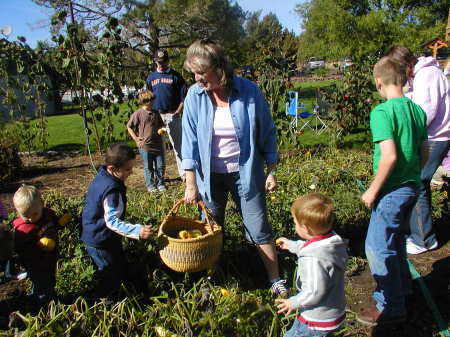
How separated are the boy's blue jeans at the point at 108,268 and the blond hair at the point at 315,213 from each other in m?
1.32

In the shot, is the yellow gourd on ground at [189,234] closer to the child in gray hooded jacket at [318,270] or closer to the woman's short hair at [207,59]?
the child in gray hooded jacket at [318,270]

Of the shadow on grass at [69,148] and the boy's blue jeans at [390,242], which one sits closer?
the boy's blue jeans at [390,242]

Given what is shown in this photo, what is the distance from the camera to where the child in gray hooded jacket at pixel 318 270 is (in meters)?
1.82

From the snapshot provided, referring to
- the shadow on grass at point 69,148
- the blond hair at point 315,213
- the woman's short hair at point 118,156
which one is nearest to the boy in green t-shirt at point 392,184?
the blond hair at point 315,213

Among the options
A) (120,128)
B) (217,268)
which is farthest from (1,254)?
(120,128)

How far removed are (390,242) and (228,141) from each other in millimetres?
1101

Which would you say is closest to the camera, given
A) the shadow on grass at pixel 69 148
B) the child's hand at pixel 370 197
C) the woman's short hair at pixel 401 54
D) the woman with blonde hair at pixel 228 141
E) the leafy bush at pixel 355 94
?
the child's hand at pixel 370 197

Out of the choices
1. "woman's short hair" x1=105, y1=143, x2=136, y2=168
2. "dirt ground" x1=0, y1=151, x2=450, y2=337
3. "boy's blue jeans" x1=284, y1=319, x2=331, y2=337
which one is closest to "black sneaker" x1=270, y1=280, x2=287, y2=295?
"dirt ground" x1=0, y1=151, x2=450, y2=337

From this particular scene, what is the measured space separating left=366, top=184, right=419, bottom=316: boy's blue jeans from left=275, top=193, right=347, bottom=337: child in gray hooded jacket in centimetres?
55

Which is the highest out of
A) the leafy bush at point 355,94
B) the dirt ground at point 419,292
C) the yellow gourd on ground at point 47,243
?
the leafy bush at point 355,94

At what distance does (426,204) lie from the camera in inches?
129

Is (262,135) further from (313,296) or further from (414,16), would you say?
(414,16)

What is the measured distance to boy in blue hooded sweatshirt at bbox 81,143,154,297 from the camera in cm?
239

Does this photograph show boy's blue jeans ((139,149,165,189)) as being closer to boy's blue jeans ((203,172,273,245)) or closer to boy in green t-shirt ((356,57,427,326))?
boy's blue jeans ((203,172,273,245))
